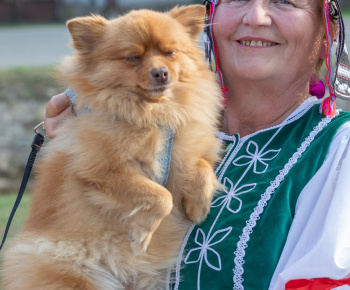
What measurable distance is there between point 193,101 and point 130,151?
0.52 metres

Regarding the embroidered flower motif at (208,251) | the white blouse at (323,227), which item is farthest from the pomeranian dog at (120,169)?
the white blouse at (323,227)

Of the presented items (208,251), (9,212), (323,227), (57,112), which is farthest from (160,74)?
(9,212)

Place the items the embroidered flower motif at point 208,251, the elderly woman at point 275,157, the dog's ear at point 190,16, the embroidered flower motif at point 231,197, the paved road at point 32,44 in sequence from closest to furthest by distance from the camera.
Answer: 1. the elderly woman at point 275,157
2. the embroidered flower motif at point 208,251
3. the embroidered flower motif at point 231,197
4. the dog's ear at point 190,16
5. the paved road at point 32,44

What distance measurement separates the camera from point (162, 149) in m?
2.62

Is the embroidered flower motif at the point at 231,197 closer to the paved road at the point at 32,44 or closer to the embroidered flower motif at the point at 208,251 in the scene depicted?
the embroidered flower motif at the point at 208,251

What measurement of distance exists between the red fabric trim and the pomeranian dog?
606 millimetres

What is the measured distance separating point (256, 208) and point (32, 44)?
1214 centimetres

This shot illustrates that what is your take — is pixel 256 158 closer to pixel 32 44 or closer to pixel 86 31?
pixel 86 31

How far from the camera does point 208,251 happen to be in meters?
2.35

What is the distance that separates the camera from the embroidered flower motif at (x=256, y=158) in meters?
2.49

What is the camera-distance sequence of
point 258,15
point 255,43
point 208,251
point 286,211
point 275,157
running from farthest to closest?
point 255,43 < point 258,15 < point 275,157 < point 208,251 < point 286,211

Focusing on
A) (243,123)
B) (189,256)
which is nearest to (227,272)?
(189,256)

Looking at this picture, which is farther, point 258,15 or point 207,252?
point 258,15

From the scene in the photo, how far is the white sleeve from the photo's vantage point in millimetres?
2035
